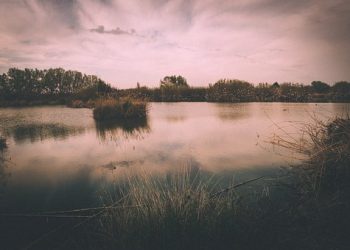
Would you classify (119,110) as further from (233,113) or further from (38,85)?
(38,85)

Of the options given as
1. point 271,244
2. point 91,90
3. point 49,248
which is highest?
point 91,90

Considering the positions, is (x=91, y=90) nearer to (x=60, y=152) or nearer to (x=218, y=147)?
(x=60, y=152)

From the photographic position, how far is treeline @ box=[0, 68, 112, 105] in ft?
125

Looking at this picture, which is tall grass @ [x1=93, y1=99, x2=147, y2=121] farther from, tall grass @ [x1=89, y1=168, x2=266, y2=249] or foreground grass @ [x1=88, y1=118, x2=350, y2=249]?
tall grass @ [x1=89, y1=168, x2=266, y2=249]

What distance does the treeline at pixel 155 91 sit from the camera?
995 inches

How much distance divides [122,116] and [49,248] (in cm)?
1131

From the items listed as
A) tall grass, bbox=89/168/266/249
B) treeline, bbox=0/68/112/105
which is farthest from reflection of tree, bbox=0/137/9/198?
treeline, bbox=0/68/112/105

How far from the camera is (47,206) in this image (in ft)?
11.0

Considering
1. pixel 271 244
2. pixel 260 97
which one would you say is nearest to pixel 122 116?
pixel 271 244

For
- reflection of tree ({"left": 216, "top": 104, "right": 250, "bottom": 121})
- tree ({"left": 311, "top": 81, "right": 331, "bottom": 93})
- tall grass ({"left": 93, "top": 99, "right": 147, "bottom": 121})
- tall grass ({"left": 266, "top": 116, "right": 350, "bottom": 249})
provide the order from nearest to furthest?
1. tall grass ({"left": 266, "top": 116, "right": 350, "bottom": 249})
2. reflection of tree ({"left": 216, "top": 104, "right": 250, "bottom": 121})
3. tall grass ({"left": 93, "top": 99, "right": 147, "bottom": 121})
4. tree ({"left": 311, "top": 81, "right": 331, "bottom": 93})

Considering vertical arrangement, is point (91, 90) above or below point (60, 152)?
above

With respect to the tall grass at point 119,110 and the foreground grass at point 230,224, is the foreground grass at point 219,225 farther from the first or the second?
the tall grass at point 119,110

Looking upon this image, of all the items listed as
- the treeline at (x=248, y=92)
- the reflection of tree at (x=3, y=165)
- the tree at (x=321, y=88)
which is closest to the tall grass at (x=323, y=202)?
the reflection of tree at (x=3, y=165)

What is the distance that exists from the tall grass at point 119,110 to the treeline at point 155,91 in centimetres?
214
